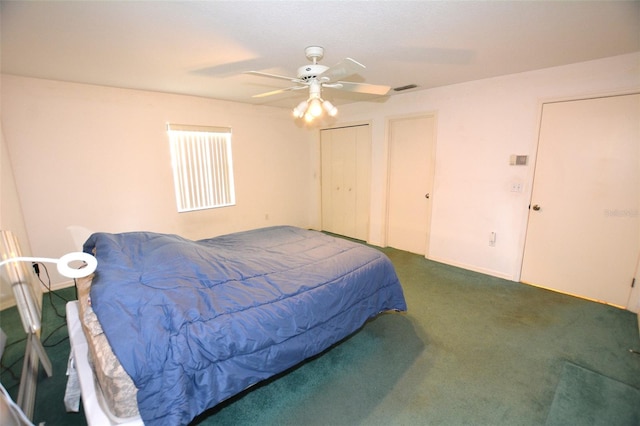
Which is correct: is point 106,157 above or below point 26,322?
above

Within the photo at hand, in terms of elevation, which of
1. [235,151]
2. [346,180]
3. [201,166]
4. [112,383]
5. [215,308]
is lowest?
[112,383]

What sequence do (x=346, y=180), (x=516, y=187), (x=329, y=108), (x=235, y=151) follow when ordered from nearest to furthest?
(x=329, y=108) < (x=516, y=187) < (x=235, y=151) < (x=346, y=180)

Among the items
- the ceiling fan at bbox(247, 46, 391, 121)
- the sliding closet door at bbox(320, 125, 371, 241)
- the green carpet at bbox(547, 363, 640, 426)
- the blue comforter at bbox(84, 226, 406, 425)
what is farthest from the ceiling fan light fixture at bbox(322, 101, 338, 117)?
the green carpet at bbox(547, 363, 640, 426)

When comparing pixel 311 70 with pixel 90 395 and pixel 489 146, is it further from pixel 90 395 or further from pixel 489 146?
pixel 489 146

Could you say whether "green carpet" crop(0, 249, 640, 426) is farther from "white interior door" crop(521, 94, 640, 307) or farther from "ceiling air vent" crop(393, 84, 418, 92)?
"ceiling air vent" crop(393, 84, 418, 92)

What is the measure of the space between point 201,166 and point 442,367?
385 cm

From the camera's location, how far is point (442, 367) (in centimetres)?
202

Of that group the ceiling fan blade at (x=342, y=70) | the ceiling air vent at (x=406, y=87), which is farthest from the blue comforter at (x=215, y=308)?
the ceiling air vent at (x=406, y=87)

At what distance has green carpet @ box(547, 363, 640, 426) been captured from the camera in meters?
1.60

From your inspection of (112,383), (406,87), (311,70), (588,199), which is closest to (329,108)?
(311,70)

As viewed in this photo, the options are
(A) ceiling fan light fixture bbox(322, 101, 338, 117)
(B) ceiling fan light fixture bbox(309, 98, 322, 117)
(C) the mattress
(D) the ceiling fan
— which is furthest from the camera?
(A) ceiling fan light fixture bbox(322, 101, 338, 117)

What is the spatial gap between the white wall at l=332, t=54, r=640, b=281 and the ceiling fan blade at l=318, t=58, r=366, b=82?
227 cm

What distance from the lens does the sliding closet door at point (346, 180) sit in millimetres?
4754

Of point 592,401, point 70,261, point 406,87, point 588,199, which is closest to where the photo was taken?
point 70,261
